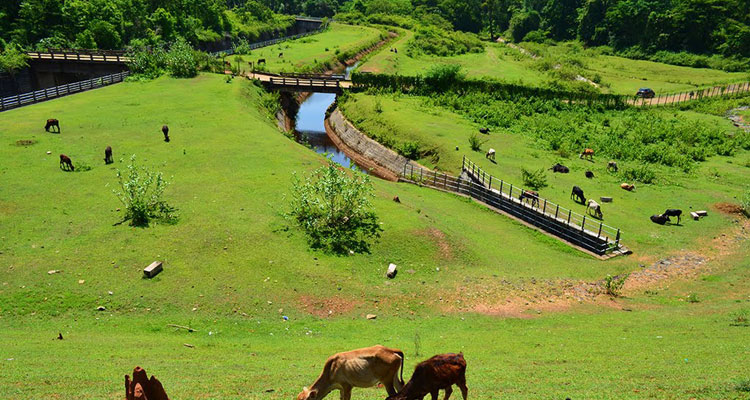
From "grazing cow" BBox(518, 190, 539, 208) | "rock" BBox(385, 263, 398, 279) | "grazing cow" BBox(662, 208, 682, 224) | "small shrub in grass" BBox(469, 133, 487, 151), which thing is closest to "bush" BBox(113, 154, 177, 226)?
"rock" BBox(385, 263, 398, 279)

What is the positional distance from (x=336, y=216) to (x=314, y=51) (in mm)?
82488

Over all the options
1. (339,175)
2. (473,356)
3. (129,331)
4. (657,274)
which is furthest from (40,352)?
(657,274)

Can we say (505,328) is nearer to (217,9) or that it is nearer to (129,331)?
(129,331)

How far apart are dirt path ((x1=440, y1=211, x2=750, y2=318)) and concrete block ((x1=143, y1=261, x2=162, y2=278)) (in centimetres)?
1329

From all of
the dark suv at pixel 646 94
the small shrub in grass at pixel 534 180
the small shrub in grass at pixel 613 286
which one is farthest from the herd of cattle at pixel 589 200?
the dark suv at pixel 646 94

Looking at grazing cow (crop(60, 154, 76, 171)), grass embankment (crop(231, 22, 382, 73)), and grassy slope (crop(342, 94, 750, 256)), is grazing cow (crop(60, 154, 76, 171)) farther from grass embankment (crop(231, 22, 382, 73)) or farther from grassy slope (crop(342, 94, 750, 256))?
grass embankment (crop(231, 22, 382, 73))

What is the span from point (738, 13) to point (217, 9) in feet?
368

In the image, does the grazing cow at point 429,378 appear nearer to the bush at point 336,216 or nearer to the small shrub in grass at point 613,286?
the bush at point 336,216

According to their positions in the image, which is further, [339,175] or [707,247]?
[707,247]

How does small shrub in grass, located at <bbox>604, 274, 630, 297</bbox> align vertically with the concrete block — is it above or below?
below

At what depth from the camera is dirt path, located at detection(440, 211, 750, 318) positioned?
2347 centimetres

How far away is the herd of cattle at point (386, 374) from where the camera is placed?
11664mm

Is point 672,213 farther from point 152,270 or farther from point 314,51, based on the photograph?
point 314,51

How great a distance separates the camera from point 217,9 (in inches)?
4518
